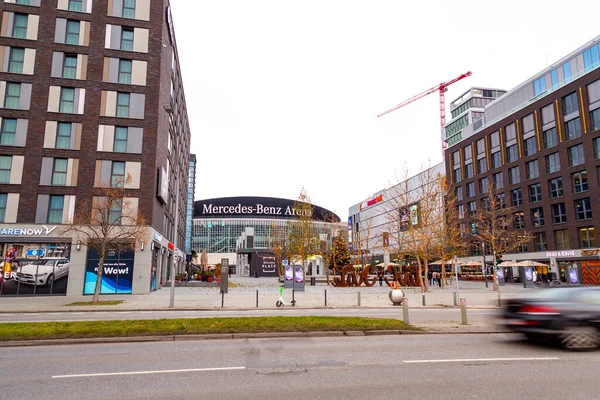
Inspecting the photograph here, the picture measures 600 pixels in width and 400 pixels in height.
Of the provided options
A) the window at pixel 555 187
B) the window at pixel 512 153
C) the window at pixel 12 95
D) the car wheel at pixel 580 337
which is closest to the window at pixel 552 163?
the window at pixel 555 187

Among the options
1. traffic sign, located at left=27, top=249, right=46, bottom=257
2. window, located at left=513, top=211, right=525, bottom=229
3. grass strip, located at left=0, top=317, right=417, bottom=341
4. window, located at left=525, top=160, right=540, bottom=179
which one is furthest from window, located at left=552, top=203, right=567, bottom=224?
traffic sign, located at left=27, top=249, right=46, bottom=257

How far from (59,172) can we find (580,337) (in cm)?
3342

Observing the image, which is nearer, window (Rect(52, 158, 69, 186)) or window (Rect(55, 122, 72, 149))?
window (Rect(52, 158, 69, 186))

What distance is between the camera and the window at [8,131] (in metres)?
31.2

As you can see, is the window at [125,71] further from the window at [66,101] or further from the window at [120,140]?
the window at [120,140]

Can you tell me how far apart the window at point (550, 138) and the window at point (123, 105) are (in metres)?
50.1

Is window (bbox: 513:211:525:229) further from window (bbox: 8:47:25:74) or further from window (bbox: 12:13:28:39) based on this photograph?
window (bbox: 12:13:28:39)

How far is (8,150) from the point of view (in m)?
30.9

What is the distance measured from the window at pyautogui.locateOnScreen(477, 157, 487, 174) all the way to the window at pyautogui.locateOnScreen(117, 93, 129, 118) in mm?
54270

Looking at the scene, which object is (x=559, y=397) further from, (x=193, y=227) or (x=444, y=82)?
(x=444, y=82)

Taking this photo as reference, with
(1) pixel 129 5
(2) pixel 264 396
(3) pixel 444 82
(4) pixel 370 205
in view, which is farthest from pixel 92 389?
(3) pixel 444 82

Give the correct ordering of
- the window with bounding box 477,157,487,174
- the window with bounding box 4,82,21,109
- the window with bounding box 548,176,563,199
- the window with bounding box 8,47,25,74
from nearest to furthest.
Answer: the window with bounding box 4,82,21,109 < the window with bounding box 8,47,25,74 < the window with bounding box 548,176,563,199 < the window with bounding box 477,157,487,174

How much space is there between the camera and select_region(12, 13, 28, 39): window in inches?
1292

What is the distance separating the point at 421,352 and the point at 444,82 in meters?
154
